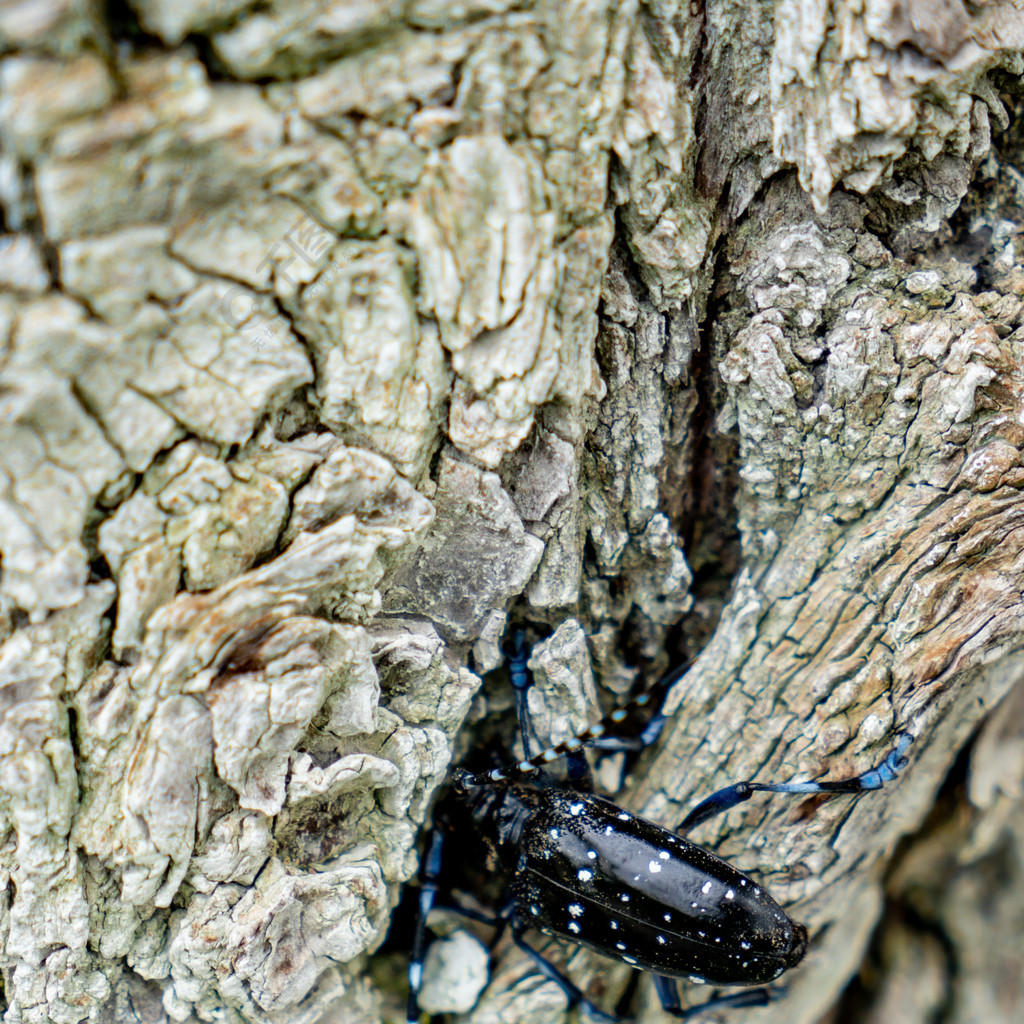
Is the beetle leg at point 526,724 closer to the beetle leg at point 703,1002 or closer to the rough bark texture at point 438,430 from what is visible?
the rough bark texture at point 438,430

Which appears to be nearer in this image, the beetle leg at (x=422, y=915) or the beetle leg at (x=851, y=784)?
the beetle leg at (x=851, y=784)

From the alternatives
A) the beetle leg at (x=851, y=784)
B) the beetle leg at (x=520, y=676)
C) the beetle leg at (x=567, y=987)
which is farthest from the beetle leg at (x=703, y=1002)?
the beetle leg at (x=520, y=676)

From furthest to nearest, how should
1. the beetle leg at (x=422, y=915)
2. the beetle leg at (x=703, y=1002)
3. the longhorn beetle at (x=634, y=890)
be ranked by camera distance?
the beetle leg at (x=703, y=1002) → the beetle leg at (x=422, y=915) → the longhorn beetle at (x=634, y=890)

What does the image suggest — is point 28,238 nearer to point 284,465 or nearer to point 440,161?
point 284,465

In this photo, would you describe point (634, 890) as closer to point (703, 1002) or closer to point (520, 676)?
point (703, 1002)

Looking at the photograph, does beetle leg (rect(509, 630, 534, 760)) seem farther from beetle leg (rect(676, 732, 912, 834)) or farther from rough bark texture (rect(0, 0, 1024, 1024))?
beetle leg (rect(676, 732, 912, 834))

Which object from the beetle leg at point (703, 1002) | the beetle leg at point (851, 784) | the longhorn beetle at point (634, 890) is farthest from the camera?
the beetle leg at point (703, 1002)

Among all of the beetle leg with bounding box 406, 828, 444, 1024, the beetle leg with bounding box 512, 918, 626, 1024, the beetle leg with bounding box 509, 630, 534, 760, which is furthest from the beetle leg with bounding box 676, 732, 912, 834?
the beetle leg with bounding box 406, 828, 444, 1024
